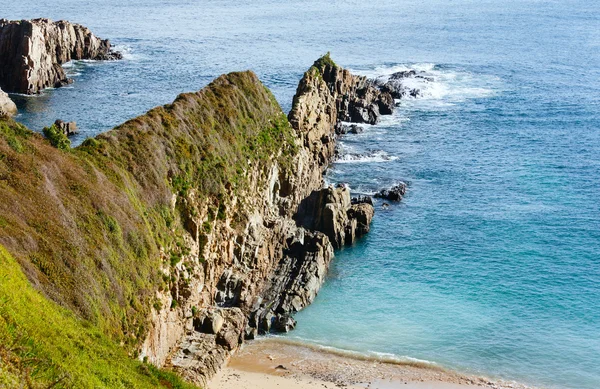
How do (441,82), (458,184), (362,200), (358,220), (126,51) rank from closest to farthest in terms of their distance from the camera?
(358,220) < (362,200) < (458,184) < (441,82) < (126,51)

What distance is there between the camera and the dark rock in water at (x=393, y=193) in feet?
303

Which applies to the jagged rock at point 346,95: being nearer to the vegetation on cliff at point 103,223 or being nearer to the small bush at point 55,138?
the vegetation on cliff at point 103,223

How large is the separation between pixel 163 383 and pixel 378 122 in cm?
9131

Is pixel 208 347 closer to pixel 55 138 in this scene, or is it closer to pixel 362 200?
pixel 55 138

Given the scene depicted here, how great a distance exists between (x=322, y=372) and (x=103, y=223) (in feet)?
67.3

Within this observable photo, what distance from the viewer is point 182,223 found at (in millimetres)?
59156

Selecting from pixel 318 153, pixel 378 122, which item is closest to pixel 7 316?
pixel 318 153

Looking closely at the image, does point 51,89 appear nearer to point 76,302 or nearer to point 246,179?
point 246,179

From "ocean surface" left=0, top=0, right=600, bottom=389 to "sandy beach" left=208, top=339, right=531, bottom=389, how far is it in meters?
1.80

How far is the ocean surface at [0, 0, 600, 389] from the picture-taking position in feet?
210

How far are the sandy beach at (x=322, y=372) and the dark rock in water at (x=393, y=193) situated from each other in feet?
116

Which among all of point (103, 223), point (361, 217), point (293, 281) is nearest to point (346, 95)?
point (361, 217)

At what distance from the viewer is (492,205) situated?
91.6 meters

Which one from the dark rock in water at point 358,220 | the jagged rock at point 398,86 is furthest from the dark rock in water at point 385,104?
the dark rock in water at point 358,220
